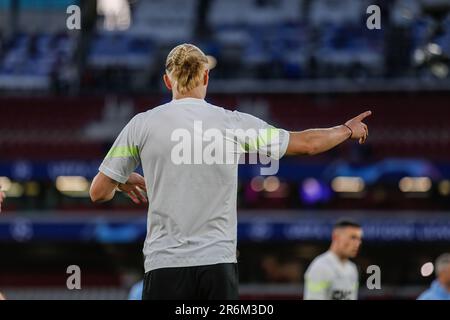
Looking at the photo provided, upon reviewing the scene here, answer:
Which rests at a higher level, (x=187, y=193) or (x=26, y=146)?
(x=26, y=146)

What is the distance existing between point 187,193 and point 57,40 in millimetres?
22587

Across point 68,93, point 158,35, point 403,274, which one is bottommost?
point 403,274

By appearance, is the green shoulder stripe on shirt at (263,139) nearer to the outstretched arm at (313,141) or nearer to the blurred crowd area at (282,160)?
the outstretched arm at (313,141)

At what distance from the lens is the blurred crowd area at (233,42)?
79.1ft

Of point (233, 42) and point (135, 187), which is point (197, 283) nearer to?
point (135, 187)

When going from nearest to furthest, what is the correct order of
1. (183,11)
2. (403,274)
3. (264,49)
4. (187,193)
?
(187,193) < (403,274) < (264,49) < (183,11)

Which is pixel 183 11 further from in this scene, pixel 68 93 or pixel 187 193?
pixel 187 193

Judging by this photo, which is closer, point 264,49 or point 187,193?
point 187,193

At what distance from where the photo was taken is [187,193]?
4262mm

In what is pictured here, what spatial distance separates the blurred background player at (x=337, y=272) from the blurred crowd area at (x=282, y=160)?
1369 centimetres

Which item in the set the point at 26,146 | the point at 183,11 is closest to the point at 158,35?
the point at 183,11

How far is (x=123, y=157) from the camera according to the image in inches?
174

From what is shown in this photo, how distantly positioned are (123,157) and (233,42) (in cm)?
2144

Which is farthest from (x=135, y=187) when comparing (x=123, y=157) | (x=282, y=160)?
(x=282, y=160)
